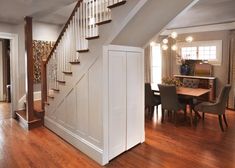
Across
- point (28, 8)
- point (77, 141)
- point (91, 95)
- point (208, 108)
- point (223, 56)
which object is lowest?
point (77, 141)

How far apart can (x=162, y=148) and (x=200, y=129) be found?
138 cm

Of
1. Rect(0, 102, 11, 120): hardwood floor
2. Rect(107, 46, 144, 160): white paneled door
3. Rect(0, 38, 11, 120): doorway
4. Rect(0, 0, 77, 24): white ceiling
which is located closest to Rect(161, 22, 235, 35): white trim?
Rect(107, 46, 144, 160): white paneled door

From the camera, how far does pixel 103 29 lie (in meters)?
2.79

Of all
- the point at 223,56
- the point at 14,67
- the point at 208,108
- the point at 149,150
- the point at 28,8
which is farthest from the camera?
the point at 223,56

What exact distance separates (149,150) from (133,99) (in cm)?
91

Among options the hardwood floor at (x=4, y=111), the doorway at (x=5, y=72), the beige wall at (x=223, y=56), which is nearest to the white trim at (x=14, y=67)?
the hardwood floor at (x=4, y=111)

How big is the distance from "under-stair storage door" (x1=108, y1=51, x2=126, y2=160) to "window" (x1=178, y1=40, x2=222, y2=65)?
4.59 meters

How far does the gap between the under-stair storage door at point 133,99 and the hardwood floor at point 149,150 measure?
0.22 metres

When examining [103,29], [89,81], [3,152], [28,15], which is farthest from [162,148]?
[28,15]

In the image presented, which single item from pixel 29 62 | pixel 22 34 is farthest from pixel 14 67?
pixel 29 62

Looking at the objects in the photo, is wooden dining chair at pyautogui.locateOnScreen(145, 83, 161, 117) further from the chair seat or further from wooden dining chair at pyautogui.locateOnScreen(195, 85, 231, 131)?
wooden dining chair at pyautogui.locateOnScreen(195, 85, 231, 131)

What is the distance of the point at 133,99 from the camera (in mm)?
3457

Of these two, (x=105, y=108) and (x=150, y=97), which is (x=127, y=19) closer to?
(x=105, y=108)

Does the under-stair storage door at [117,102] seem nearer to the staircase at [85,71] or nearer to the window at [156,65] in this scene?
the staircase at [85,71]
